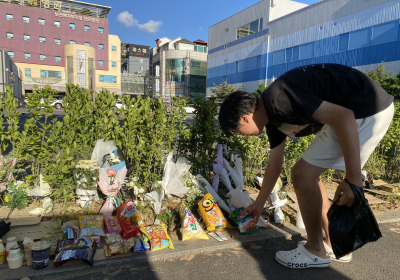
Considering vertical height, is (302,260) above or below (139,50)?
below

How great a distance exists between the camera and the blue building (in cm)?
2280

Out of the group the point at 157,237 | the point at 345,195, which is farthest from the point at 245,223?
the point at 345,195

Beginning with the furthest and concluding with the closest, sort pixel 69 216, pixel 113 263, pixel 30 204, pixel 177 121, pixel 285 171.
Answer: pixel 285 171, pixel 177 121, pixel 30 204, pixel 69 216, pixel 113 263

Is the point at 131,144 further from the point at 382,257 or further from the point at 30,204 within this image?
the point at 382,257

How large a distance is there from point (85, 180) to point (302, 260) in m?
2.44

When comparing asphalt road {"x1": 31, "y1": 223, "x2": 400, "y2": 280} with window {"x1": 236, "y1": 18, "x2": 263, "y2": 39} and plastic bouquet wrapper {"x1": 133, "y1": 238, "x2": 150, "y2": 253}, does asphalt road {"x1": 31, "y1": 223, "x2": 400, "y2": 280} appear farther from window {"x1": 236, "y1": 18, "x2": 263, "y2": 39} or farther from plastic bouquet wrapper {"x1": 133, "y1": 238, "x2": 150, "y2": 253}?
window {"x1": 236, "y1": 18, "x2": 263, "y2": 39}

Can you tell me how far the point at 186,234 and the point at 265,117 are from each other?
141 centimetres

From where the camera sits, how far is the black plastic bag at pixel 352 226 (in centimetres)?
165

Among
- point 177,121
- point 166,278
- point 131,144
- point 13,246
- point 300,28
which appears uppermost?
point 300,28

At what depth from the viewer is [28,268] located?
207 centimetres

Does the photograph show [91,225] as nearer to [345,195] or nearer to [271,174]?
[271,174]

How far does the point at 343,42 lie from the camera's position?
1013 inches

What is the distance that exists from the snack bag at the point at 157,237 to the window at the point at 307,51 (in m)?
30.2

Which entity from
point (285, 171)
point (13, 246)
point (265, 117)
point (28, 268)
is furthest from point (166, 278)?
point (285, 171)
